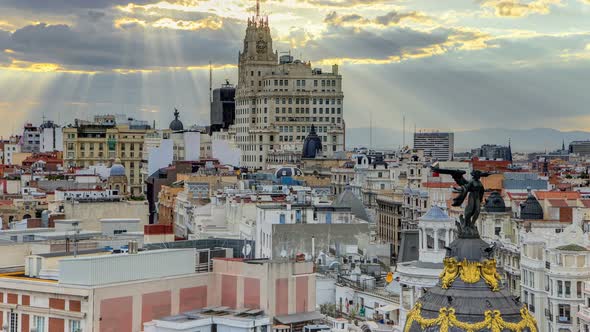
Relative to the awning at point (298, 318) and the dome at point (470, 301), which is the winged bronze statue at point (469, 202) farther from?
the awning at point (298, 318)

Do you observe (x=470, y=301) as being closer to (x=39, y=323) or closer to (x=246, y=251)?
(x=39, y=323)

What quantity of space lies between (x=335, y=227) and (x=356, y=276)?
11678 millimetres

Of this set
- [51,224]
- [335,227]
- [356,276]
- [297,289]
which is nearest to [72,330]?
[297,289]

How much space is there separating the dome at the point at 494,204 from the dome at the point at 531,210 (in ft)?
6.43

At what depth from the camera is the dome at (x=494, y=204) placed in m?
84.9

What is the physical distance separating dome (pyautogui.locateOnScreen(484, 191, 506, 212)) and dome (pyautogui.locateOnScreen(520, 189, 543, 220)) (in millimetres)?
1961

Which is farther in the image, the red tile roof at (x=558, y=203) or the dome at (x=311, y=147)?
the dome at (x=311, y=147)

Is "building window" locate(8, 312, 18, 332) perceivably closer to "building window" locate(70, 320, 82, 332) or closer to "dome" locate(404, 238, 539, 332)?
"building window" locate(70, 320, 82, 332)

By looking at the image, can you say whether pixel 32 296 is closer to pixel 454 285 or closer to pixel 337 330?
pixel 337 330

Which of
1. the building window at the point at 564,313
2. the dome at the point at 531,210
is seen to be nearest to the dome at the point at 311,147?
the dome at the point at 531,210

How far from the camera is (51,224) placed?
92.9 meters

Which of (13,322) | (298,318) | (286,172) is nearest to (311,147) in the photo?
(286,172)

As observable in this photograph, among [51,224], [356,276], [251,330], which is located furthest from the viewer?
[51,224]

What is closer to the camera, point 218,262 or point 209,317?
point 209,317
